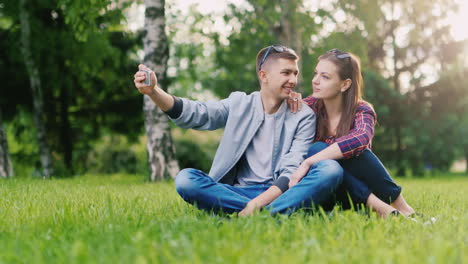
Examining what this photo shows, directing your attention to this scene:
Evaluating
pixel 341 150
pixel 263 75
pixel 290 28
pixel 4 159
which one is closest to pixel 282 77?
pixel 263 75

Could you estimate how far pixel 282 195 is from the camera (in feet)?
11.2

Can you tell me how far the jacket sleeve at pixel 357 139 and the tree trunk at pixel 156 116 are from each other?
203 inches

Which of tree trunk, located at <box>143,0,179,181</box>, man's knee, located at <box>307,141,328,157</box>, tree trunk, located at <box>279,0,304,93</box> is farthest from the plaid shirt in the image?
tree trunk, located at <box>279,0,304,93</box>

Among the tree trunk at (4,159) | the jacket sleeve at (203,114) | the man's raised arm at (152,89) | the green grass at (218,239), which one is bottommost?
the tree trunk at (4,159)

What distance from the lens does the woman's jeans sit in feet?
12.4

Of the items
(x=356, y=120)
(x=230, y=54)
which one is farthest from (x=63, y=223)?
(x=230, y=54)

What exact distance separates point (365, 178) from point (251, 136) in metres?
1.06

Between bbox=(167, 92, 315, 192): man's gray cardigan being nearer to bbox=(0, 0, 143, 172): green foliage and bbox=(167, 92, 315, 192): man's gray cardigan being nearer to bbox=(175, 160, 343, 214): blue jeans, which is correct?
bbox=(175, 160, 343, 214): blue jeans

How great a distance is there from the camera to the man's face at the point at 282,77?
4.00 meters

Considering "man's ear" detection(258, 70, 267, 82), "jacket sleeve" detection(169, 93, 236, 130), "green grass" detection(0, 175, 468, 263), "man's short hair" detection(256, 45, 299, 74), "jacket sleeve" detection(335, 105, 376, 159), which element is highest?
"man's short hair" detection(256, 45, 299, 74)

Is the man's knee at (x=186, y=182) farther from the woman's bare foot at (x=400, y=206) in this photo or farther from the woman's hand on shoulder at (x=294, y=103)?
the woman's bare foot at (x=400, y=206)

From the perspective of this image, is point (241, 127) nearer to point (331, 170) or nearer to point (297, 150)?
point (297, 150)

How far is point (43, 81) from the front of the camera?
1265 centimetres

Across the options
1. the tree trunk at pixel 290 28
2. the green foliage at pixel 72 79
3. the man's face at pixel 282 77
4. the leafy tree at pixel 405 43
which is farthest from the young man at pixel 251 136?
the leafy tree at pixel 405 43
